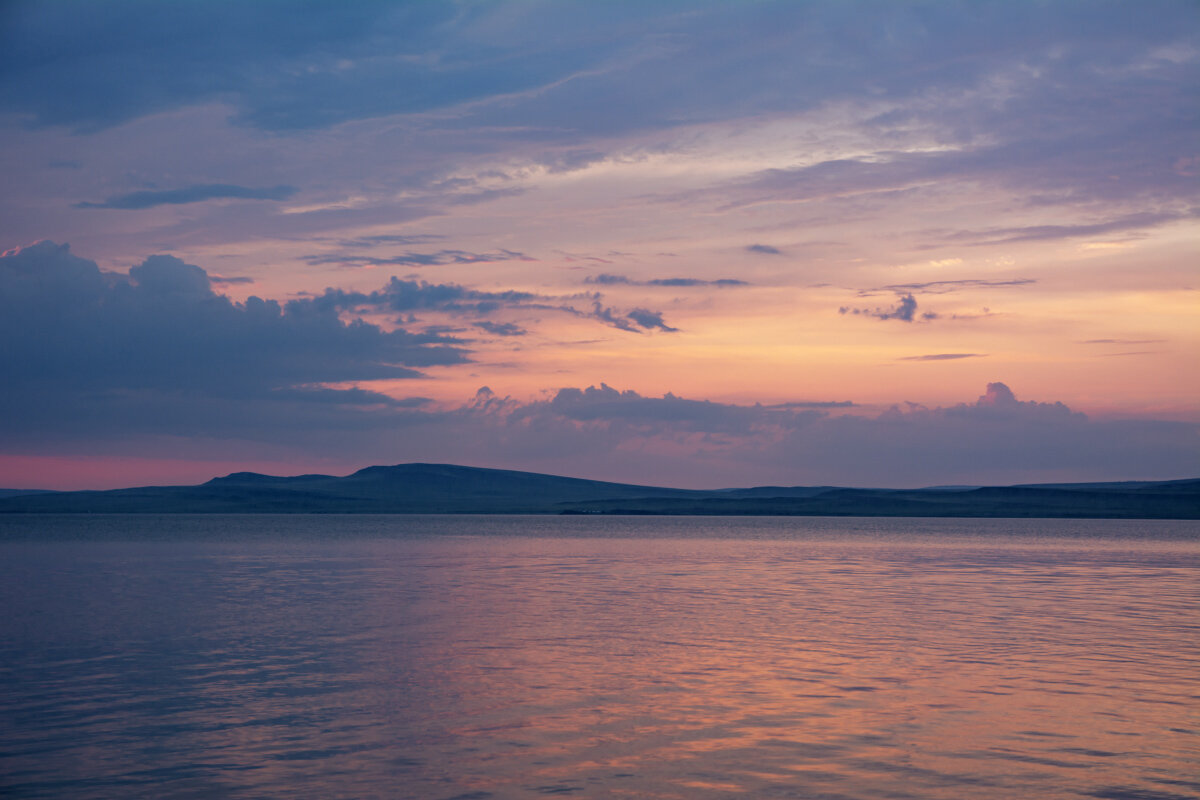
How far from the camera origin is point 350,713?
52.8 feet

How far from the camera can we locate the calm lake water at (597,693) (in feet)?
41.1

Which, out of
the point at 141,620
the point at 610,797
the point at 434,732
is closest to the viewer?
Answer: the point at 610,797

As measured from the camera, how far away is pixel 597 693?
57.7 feet

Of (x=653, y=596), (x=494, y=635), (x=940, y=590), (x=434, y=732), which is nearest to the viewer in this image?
(x=434, y=732)

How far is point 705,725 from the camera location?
15156 mm

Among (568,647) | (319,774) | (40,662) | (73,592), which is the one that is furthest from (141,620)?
(319,774)

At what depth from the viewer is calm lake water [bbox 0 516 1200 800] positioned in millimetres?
12523

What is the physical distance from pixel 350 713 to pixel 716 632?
447 inches

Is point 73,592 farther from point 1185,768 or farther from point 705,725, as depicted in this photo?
point 1185,768

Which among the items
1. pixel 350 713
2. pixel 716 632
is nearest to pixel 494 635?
pixel 716 632

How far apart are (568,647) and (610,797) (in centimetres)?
1112

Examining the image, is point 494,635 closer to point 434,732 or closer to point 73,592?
point 434,732

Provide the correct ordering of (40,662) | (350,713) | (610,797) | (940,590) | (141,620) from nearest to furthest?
1. (610,797)
2. (350,713)
3. (40,662)
4. (141,620)
5. (940,590)

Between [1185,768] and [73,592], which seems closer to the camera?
[1185,768]
